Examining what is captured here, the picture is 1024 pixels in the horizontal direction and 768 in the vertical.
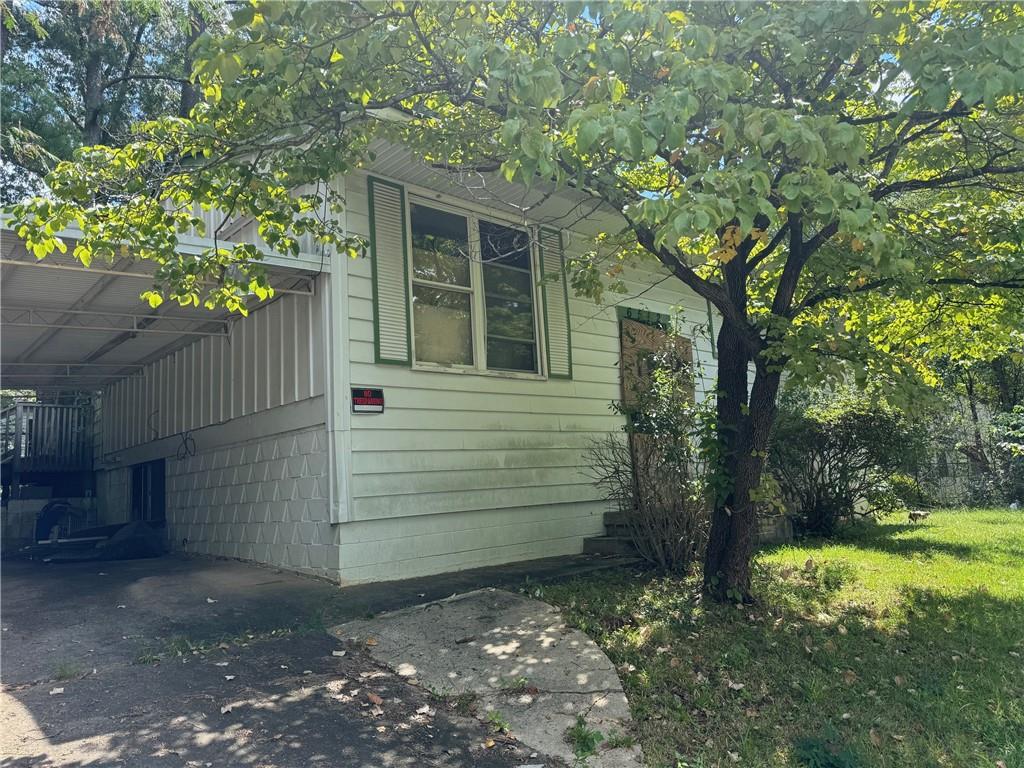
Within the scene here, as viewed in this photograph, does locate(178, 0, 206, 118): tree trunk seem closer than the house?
No

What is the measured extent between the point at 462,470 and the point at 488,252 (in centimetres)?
261

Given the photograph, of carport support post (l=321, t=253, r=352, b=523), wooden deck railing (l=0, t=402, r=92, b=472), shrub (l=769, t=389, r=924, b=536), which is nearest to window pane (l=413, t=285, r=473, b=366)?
carport support post (l=321, t=253, r=352, b=523)

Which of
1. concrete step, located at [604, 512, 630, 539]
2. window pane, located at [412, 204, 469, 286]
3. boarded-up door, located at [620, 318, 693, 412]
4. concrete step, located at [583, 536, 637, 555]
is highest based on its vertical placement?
window pane, located at [412, 204, 469, 286]

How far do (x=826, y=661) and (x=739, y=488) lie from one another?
4.81 ft

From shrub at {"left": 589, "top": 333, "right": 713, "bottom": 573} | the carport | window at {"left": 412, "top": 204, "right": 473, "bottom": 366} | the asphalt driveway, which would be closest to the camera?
the asphalt driveway

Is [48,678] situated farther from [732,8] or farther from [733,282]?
[732,8]

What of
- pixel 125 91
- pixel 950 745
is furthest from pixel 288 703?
pixel 125 91

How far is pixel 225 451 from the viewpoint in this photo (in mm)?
9750

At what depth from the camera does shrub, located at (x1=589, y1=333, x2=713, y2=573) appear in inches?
284

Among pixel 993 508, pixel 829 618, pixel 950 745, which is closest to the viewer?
pixel 950 745

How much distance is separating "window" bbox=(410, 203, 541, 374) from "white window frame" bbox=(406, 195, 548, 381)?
0.01 m

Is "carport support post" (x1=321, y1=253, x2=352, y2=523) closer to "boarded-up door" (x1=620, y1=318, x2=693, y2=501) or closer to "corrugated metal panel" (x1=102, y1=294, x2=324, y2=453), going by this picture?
"corrugated metal panel" (x1=102, y1=294, x2=324, y2=453)

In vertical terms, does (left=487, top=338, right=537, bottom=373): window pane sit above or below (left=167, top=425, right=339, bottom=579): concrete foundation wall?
above

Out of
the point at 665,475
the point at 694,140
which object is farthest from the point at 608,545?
the point at 694,140
